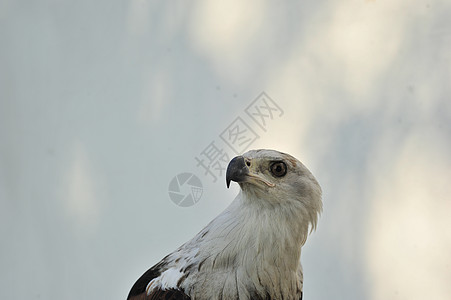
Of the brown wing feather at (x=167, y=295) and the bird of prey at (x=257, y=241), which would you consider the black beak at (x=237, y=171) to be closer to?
the bird of prey at (x=257, y=241)

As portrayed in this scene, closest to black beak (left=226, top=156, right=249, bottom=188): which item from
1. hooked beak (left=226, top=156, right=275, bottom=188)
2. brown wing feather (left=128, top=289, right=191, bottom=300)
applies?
hooked beak (left=226, top=156, right=275, bottom=188)

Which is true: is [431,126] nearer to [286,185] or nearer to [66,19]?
[286,185]

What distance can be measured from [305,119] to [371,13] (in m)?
0.52

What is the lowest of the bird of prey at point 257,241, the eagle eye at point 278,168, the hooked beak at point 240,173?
the bird of prey at point 257,241

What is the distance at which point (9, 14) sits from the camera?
242 cm

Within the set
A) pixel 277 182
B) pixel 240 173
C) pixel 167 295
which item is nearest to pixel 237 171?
pixel 240 173

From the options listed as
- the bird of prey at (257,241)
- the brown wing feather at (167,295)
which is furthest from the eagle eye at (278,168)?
the brown wing feather at (167,295)

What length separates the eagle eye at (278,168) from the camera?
4.73 feet

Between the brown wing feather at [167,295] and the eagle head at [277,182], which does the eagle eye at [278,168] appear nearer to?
the eagle head at [277,182]

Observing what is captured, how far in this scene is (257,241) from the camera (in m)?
1.44

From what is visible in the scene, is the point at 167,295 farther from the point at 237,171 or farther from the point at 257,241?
the point at 237,171

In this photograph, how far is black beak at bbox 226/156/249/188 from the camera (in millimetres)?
1369

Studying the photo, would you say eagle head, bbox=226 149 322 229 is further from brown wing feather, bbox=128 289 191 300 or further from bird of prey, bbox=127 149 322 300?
brown wing feather, bbox=128 289 191 300

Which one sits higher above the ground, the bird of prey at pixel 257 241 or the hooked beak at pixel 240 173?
the hooked beak at pixel 240 173
